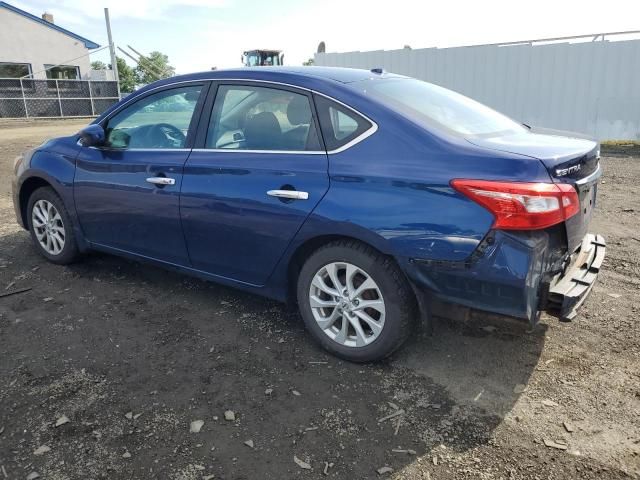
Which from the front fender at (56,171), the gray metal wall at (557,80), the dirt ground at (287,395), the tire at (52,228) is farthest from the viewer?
the gray metal wall at (557,80)

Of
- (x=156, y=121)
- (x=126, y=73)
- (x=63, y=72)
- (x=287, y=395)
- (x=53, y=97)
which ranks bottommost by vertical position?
(x=287, y=395)

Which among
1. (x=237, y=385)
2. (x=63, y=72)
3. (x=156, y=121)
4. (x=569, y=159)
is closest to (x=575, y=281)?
(x=569, y=159)

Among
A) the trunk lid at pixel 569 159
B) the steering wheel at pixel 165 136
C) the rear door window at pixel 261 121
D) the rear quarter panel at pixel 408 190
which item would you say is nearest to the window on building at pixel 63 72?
the steering wheel at pixel 165 136

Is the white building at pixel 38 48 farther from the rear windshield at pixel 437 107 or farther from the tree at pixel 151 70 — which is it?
the rear windshield at pixel 437 107

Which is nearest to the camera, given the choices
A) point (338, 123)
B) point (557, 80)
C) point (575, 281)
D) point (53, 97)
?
point (575, 281)

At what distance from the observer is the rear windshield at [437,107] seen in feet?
9.69

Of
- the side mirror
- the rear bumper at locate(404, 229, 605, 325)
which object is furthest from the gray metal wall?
the side mirror

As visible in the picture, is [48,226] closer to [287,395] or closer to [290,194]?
[290,194]

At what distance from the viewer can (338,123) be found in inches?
118

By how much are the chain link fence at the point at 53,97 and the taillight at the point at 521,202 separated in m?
27.4

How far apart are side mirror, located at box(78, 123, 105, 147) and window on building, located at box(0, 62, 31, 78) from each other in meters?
28.2

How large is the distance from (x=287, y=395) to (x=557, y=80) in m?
12.6

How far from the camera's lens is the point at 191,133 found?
3.59 meters

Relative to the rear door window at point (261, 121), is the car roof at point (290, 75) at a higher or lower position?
higher
